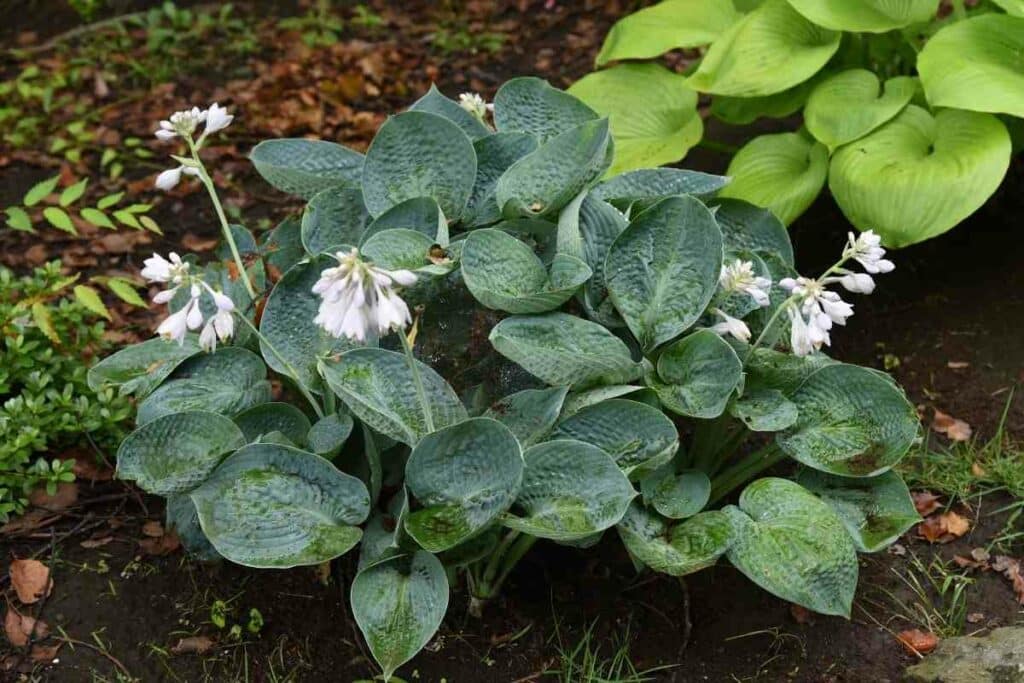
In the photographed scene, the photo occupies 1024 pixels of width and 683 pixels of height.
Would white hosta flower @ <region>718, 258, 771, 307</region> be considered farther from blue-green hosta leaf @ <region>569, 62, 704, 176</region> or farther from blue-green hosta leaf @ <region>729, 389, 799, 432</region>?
blue-green hosta leaf @ <region>569, 62, 704, 176</region>

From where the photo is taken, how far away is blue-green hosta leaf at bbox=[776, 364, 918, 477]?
2.33 m

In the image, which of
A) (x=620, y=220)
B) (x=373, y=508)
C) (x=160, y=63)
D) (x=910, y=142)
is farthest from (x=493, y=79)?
(x=373, y=508)

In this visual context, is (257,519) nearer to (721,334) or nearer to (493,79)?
(721,334)

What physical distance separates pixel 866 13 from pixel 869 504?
5.61ft

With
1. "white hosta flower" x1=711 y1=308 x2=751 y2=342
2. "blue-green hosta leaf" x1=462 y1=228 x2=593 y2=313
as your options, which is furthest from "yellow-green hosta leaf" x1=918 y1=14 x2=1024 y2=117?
"blue-green hosta leaf" x1=462 y1=228 x2=593 y2=313

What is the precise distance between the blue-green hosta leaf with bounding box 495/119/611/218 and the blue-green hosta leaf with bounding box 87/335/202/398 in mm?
835

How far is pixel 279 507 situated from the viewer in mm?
2166

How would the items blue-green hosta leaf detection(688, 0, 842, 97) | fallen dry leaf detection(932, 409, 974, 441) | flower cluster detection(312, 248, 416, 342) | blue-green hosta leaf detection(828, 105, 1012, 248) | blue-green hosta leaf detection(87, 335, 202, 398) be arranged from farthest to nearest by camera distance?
blue-green hosta leaf detection(688, 0, 842, 97) → fallen dry leaf detection(932, 409, 974, 441) → blue-green hosta leaf detection(828, 105, 1012, 248) → blue-green hosta leaf detection(87, 335, 202, 398) → flower cluster detection(312, 248, 416, 342)

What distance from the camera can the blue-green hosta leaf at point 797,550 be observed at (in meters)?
2.10

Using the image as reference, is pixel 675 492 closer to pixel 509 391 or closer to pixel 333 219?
pixel 509 391

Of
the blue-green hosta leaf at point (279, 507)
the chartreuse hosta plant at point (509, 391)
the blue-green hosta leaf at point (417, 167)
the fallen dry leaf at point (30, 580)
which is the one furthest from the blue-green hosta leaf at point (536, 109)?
the fallen dry leaf at point (30, 580)

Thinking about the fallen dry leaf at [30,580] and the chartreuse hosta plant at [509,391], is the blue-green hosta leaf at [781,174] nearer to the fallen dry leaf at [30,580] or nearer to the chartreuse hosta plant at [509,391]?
the chartreuse hosta plant at [509,391]

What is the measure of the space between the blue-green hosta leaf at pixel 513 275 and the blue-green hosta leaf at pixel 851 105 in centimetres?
124

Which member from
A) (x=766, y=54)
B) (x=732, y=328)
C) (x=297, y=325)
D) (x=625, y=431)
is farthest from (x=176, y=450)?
(x=766, y=54)
